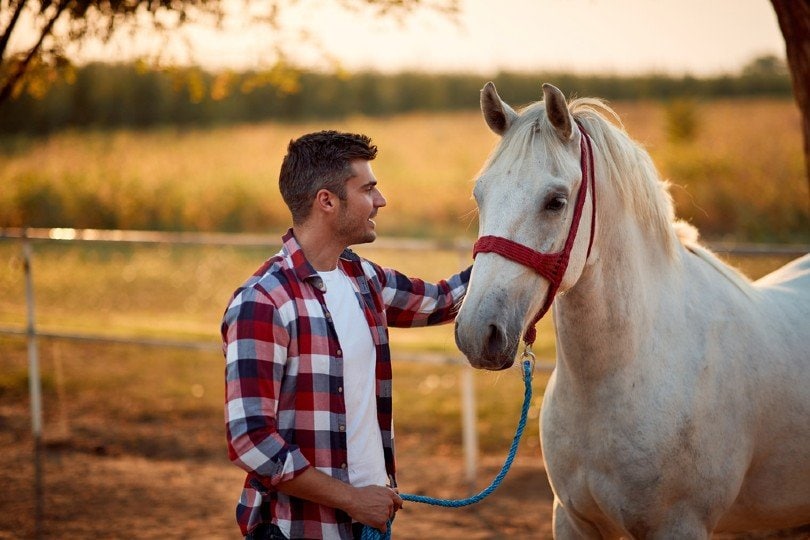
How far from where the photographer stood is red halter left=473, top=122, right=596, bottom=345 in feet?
6.29

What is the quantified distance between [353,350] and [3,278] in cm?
570

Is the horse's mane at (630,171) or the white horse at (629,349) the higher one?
the horse's mane at (630,171)

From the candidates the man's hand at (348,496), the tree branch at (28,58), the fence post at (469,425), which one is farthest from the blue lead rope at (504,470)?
the tree branch at (28,58)

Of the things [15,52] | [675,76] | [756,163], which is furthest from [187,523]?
[675,76]

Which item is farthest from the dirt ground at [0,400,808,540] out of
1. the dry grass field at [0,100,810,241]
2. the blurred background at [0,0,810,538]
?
the dry grass field at [0,100,810,241]

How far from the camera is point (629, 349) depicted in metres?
2.28

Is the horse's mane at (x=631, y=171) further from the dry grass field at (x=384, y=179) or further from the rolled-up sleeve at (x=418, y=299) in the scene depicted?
the dry grass field at (x=384, y=179)

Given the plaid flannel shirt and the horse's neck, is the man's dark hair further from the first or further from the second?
the horse's neck

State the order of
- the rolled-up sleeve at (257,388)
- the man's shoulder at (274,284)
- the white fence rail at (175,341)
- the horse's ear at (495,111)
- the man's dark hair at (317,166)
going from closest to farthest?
1. the rolled-up sleeve at (257,388)
2. the man's shoulder at (274,284)
3. the man's dark hair at (317,166)
4. the horse's ear at (495,111)
5. the white fence rail at (175,341)

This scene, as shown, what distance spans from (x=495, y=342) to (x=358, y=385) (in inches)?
14.2

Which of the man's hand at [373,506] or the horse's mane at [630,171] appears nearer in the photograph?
the man's hand at [373,506]

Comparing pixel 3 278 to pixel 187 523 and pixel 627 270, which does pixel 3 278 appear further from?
pixel 627 270

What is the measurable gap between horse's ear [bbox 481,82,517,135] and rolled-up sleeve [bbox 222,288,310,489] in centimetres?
87

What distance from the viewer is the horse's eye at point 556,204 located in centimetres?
199
